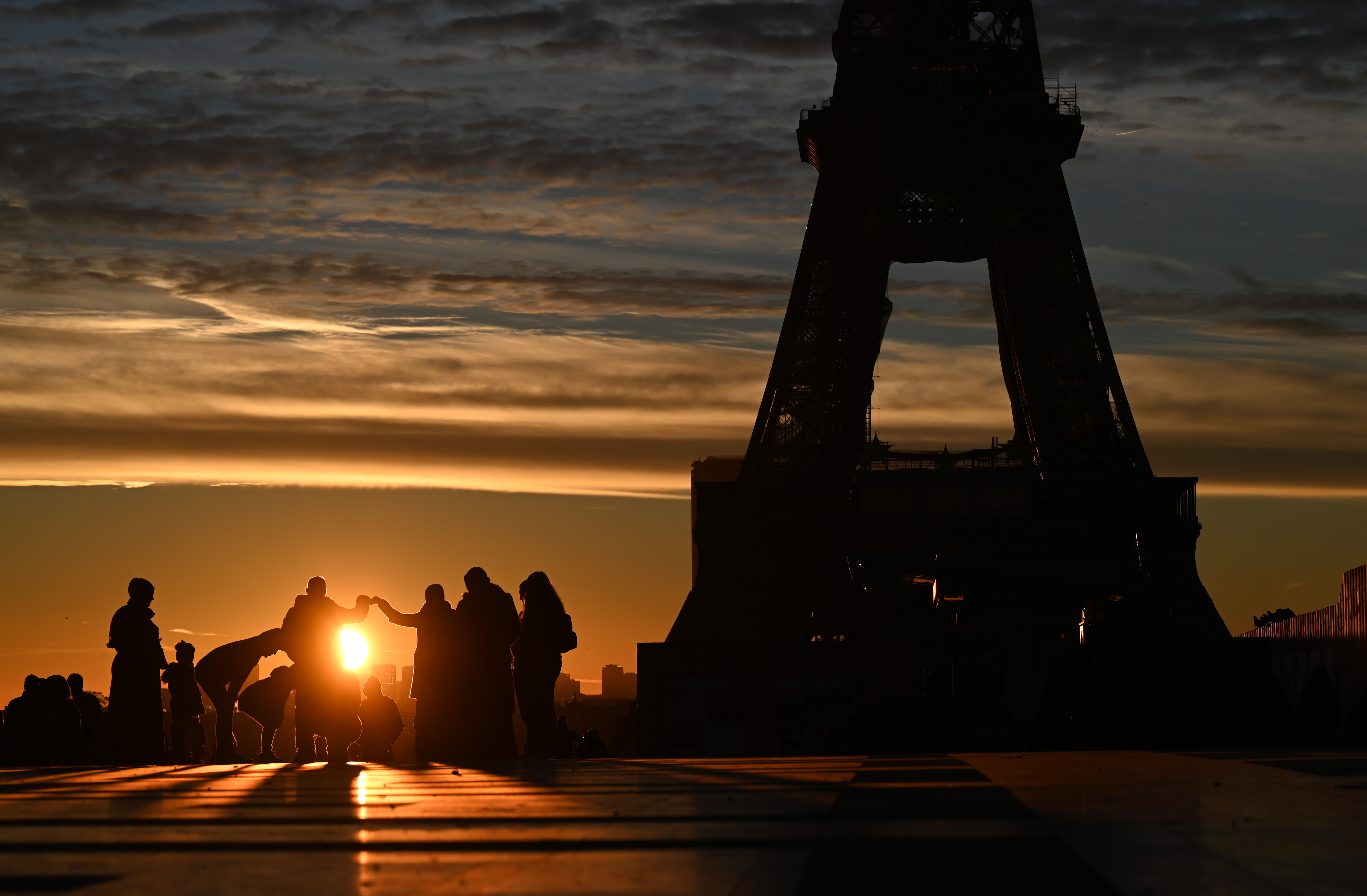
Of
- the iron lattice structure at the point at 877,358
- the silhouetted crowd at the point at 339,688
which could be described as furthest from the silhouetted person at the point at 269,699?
the iron lattice structure at the point at 877,358

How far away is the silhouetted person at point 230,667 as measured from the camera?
17.6 meters

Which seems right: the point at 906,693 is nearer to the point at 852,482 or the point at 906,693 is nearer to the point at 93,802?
the point at 852,482

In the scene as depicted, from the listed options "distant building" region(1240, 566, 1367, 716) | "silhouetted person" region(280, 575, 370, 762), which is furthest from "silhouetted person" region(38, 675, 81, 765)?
"distant building" region(1240, 566, 1367, 716)

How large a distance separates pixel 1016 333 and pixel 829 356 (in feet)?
21.9

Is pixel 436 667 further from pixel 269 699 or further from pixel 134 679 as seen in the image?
pixel 134 679

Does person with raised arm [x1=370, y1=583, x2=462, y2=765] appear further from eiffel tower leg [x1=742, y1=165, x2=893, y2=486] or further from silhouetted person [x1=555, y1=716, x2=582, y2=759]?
eiffel tower leg [x1=742, y1=165, x2=893, y2=486]

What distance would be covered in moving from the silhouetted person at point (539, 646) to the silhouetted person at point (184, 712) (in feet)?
18.1

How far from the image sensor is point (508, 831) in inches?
285

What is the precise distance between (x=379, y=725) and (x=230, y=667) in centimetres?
182

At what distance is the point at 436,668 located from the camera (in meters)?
16.1

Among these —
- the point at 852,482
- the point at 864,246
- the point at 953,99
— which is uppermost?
the point at 953,99

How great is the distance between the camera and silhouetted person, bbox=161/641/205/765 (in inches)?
787

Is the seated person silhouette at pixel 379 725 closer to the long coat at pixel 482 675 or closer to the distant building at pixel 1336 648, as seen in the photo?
the long coat at pixel 482 675

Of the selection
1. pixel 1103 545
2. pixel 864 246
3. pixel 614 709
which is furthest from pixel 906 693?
pixel 614 709
